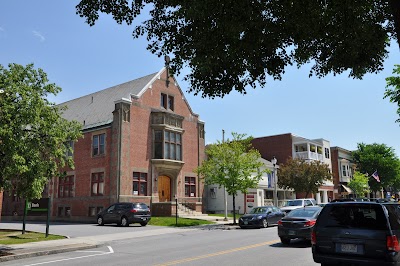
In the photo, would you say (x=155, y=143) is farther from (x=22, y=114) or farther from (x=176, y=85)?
(x=22, y=114)

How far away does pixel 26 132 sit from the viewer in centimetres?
1496

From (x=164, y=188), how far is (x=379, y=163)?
52280 mm

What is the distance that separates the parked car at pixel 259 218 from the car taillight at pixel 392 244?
54.9ft

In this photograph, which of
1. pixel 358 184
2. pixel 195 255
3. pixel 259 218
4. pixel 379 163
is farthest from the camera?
pixel 379 163

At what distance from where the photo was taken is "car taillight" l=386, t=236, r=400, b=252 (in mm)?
7758

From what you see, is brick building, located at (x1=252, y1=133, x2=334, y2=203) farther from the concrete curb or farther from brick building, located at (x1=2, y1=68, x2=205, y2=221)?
the concrete curb

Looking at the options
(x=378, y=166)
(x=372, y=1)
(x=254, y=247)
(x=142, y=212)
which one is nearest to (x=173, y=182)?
(x=142, y=212)

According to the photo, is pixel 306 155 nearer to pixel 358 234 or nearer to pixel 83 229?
pixel 83 229

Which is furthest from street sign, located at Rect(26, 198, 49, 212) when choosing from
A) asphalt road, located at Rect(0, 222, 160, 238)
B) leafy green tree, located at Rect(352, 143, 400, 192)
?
leafy green tree, located at Rect(352, 143, 400, 192)

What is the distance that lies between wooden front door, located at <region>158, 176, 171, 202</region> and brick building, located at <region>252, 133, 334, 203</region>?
2309 centimetres

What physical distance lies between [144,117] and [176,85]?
601 centimetres

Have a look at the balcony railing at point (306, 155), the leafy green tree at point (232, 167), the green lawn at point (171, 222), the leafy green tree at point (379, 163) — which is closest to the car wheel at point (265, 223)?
the leafy green tree at point (232, 167)

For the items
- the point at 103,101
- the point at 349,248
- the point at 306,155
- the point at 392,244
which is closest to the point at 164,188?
the point at 103,101

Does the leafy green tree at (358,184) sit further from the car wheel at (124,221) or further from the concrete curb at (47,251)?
the concrete curb at (47,251)
